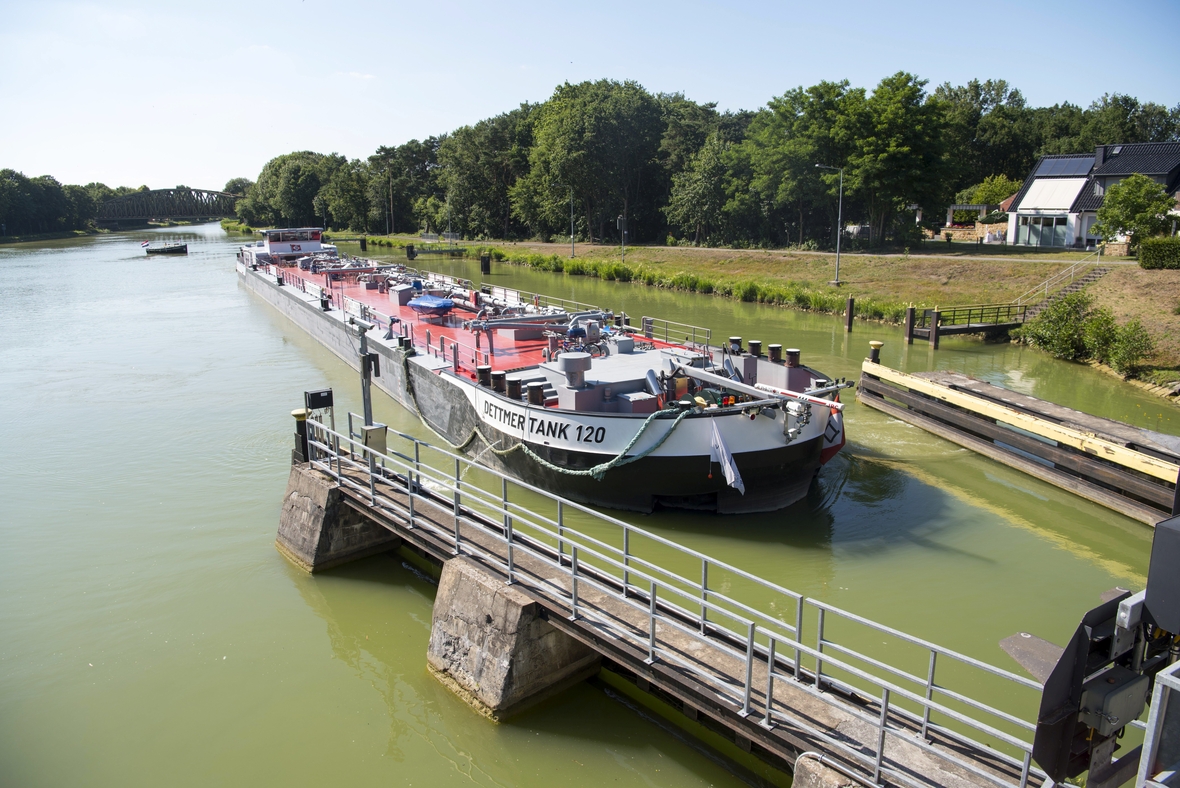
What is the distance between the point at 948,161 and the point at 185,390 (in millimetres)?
44828

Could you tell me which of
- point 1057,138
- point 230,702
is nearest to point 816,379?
point 230,702

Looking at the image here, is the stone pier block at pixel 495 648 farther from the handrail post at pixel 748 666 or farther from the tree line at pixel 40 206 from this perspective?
the tree line at pixel 40 206

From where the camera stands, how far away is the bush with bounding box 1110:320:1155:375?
949 inches

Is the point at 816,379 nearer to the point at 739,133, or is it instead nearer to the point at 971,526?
the point at 971,526

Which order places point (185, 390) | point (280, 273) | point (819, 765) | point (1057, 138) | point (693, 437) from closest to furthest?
1. point (819, 765)
2. point (693, 437)
3. point (185, 390)
4. point (280, 273)
5. point (1057, 138)

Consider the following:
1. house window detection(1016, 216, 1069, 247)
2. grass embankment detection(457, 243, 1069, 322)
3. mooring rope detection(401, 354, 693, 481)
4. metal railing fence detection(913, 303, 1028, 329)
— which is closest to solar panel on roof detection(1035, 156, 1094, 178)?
house window detection(1016, 216, 1069, 247)

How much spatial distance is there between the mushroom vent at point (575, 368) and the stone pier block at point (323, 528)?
3994mm

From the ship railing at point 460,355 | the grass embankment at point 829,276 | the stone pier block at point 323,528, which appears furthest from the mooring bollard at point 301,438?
the grass embankment at point 829,276

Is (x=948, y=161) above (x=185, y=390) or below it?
above

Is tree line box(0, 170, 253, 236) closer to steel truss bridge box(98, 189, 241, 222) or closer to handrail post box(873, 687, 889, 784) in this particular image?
steel truss bridge box(98, 189, 241, 222)

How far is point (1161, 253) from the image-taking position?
30.9 meters

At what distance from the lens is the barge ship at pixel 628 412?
12.7m

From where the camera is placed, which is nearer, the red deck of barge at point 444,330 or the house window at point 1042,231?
the red deck of barge at point 444,330

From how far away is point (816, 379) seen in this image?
15492mm
